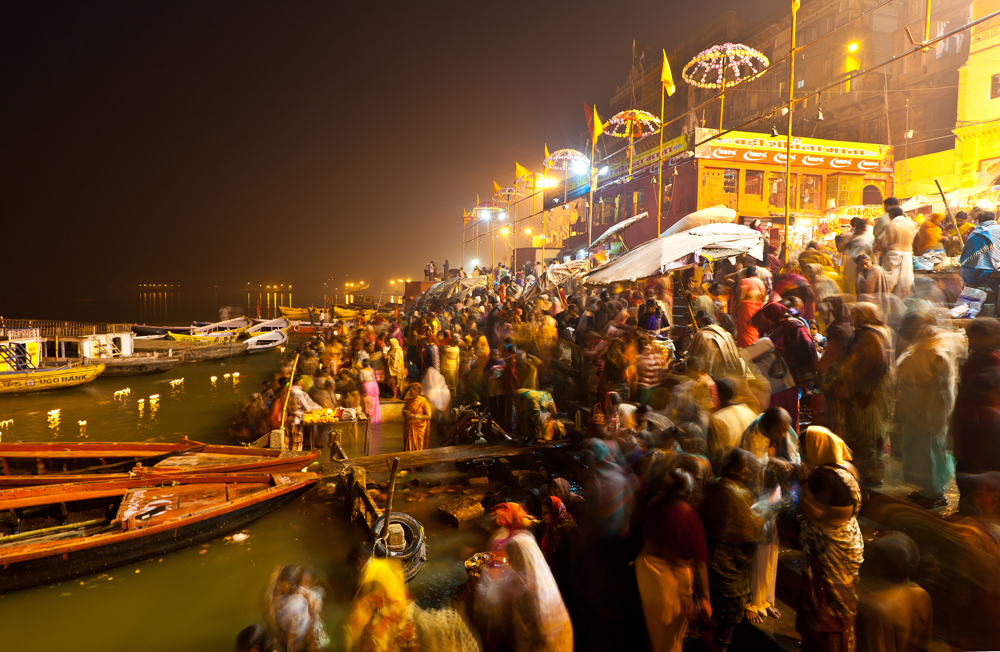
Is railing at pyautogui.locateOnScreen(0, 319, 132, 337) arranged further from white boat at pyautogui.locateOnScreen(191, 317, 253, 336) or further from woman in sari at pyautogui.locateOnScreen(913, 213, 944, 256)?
woman in sari at pyautogui.locateOnScreen(913, 213, 944, 256)

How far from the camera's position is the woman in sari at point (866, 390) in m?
4.99

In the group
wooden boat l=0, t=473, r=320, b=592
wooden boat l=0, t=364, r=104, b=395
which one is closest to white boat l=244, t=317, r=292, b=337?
wooden boat l=0, t=364, r=104, b=395

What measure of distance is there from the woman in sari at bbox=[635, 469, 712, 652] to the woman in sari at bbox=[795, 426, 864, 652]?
2.41ft

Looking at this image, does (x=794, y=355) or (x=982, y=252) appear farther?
(x=982, y=252)

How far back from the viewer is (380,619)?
3.66 m

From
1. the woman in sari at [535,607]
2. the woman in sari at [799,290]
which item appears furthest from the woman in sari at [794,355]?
the woman in sari at [535,607]

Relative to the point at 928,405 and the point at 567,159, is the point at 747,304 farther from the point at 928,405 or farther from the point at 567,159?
the point at 567,159

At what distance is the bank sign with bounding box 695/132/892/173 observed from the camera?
1016 inches

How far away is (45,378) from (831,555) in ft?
93.0

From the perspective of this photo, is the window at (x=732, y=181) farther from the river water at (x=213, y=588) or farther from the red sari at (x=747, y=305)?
the river water at (x=213, y=588)

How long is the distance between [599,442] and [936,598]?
267cm

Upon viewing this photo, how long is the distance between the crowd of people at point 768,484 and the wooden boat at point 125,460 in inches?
199

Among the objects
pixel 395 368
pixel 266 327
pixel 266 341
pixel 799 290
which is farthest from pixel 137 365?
pixel 799 290

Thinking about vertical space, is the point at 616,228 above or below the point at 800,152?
below
